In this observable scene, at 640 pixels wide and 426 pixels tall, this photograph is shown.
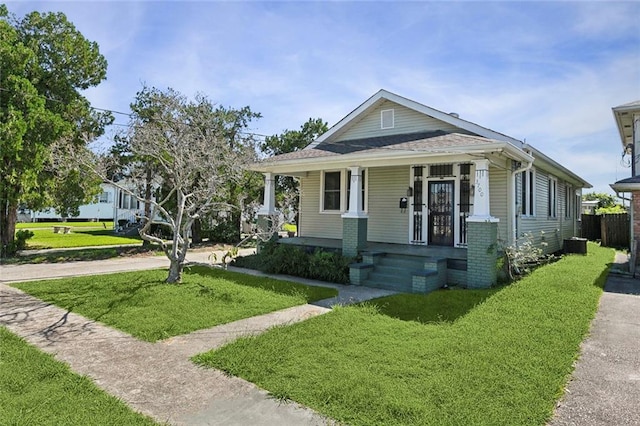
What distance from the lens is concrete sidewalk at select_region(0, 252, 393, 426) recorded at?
10.2ft

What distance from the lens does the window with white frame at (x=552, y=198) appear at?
45.1ft

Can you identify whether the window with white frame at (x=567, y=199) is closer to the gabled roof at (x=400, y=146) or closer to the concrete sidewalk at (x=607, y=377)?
the gabled roof at (x=400, y=146)

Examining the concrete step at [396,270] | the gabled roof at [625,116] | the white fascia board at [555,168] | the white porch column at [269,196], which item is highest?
the gabled roof at [625,116]

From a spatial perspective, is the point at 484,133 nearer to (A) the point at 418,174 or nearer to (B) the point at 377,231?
(A) the point at 418,174

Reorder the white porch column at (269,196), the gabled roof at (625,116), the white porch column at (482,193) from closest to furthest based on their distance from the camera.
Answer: the white porch column at (482,193) < the white porch column at (269,196) < the gabled roof at (625,116)

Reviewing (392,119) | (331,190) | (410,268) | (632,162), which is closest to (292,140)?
(331,190)

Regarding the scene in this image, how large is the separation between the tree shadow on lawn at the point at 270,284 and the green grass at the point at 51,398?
4087mm

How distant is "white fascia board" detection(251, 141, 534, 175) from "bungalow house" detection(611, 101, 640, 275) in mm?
3973

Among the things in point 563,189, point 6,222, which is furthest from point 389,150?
point 6,222

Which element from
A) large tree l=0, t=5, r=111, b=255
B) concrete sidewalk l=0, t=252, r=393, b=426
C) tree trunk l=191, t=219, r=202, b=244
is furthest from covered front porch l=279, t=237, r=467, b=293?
tree trunk l=191, t=219, r=202, b=244

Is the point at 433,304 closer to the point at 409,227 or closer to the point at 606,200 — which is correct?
the point at 409,227

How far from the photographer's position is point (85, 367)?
13.0 feet

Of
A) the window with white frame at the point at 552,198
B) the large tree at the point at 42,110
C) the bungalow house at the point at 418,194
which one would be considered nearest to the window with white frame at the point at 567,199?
the window with white frame at the point at 552,198

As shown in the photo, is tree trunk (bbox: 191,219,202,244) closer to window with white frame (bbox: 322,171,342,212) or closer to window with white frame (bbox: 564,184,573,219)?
window with white frame (bbox: 322,171,342,212)
